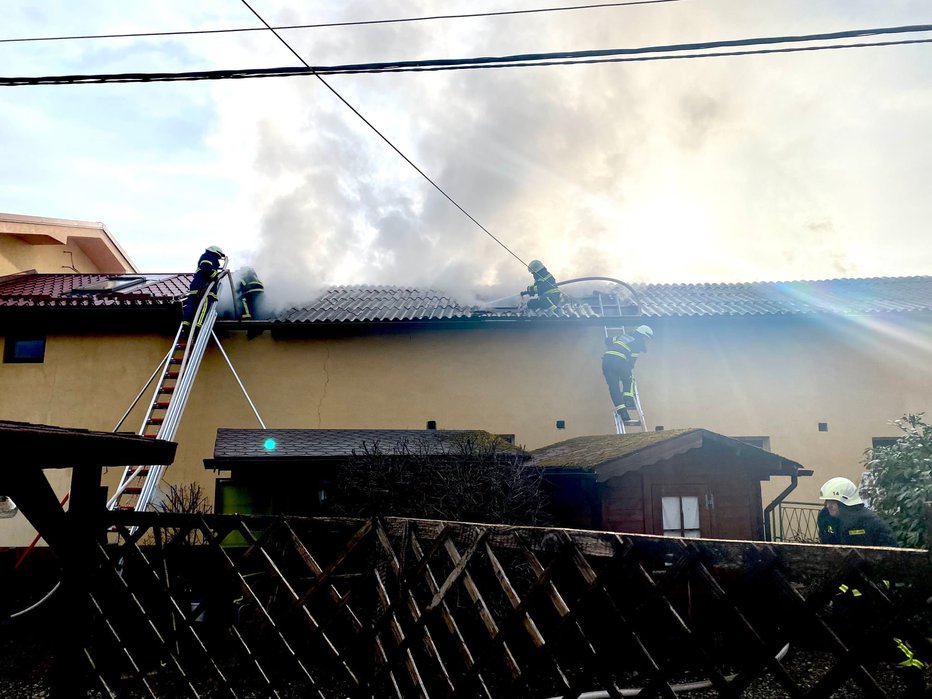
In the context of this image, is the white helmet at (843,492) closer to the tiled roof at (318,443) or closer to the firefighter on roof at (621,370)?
the tiled roof at (318,443)

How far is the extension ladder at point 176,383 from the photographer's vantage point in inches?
433

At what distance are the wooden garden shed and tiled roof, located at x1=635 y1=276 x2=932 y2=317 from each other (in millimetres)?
5408

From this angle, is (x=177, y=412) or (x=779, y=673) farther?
(x=177, y=412)

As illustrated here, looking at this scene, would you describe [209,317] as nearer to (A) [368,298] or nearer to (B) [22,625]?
(A) [368,298]

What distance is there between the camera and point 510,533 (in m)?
3.62

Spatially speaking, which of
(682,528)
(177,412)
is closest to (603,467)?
(682,528)

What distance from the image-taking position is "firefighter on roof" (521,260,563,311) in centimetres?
1521

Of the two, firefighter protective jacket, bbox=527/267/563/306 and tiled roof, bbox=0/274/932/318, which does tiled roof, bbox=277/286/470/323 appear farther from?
firefighter protective jacket, bbox=527/267/563/306

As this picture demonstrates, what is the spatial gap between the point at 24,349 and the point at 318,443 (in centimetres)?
791

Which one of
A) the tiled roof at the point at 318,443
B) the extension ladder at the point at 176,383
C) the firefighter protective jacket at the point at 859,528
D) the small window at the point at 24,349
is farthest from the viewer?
the small window at the point at 24,349

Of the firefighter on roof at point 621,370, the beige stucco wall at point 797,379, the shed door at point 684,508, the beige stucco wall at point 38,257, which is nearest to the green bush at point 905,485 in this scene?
the shed door at point 684,508

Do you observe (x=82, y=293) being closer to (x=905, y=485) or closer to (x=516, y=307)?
(x=516, y=307)

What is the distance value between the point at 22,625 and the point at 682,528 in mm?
9693

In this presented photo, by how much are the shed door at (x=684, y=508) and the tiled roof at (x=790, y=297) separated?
5.68 m
